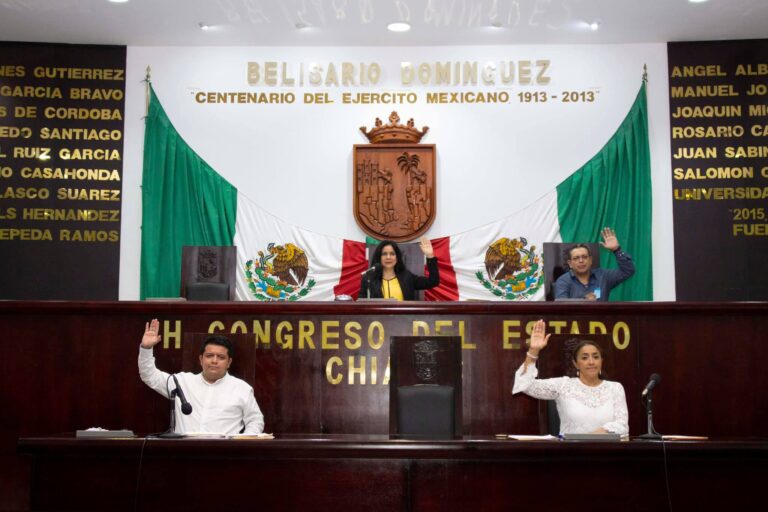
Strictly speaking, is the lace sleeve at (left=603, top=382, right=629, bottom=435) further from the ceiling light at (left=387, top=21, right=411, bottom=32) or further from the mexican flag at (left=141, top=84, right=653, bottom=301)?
the ceiling light at (left=387, top=21, right=411, bottom=32)

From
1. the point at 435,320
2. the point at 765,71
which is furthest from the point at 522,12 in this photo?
the point at 435,320

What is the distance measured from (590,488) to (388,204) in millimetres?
4435

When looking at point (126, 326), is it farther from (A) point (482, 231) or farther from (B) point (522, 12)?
(B) point (522, 12)

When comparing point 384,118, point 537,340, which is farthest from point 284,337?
point 384,118

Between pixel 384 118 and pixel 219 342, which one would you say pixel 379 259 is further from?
pixel 384 118

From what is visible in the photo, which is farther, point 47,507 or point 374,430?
point 374,430

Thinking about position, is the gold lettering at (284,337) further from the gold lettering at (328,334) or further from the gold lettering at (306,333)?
the gold lettering at (328,334)

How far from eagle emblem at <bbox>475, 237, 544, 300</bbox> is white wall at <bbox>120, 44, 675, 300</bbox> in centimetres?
30

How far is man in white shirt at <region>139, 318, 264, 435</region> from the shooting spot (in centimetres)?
405

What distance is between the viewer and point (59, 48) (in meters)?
7.46

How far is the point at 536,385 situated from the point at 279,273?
371cm

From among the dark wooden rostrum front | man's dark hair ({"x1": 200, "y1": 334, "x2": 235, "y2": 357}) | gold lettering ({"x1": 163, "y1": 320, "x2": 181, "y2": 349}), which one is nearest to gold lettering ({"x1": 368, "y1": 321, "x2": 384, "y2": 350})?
the dark wooden rostrum front

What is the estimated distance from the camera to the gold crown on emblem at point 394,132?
7293mm

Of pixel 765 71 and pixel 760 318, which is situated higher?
pixel 765 71
